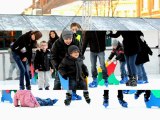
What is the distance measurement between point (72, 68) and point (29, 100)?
2.47 ft

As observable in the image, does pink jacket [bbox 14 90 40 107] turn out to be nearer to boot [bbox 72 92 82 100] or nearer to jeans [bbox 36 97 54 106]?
jeans [bbox 36 97 54 106]

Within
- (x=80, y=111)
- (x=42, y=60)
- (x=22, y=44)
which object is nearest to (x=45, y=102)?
(x=80, y=111)

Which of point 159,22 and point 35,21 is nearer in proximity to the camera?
point 35,21

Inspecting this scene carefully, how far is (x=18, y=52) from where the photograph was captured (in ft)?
28.7

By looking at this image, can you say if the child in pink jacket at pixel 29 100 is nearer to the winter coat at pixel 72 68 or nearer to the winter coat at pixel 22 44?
the winter coat at pixel 72 68

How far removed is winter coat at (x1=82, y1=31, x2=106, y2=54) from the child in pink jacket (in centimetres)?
215

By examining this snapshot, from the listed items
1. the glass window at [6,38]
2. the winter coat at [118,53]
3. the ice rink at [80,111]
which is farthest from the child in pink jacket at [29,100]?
the glass window at [6,38]

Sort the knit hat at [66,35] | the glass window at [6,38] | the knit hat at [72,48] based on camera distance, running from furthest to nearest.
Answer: the glass window at [6,38] < the knit hat at [66,35] < the knit hat at [72,48]

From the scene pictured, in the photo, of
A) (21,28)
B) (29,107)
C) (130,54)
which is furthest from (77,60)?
(21,28)

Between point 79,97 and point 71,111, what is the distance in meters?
1.26

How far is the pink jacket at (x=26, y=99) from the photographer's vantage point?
663cm

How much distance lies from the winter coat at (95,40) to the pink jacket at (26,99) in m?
2.29

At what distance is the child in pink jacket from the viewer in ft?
21.8

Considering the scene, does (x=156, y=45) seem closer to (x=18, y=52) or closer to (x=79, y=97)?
(x=18, y=52)
